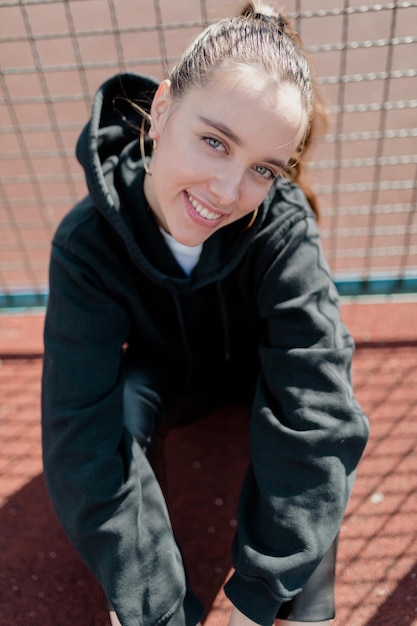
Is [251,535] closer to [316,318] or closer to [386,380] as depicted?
[316,318]

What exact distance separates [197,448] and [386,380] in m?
0.47

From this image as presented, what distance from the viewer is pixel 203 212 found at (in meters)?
1.00

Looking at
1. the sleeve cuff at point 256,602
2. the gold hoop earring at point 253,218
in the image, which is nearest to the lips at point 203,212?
the gold hoop earring at point 253,218

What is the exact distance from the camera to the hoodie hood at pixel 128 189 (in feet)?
3.49

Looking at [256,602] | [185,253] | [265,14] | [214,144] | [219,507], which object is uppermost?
[265,14]

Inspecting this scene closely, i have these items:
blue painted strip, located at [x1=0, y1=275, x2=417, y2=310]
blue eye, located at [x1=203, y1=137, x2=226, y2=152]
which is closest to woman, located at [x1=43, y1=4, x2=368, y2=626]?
blue eye, located at [x1=203, y1=137, x2=226, y2=152]

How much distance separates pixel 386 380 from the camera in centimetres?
155

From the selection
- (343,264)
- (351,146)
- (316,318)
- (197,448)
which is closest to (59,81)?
(351,146)

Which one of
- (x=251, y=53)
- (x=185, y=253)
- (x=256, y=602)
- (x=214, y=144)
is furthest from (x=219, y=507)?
(x=251, y=53)

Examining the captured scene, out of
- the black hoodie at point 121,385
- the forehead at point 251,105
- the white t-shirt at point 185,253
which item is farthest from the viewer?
the white t-shirt at point 185,253

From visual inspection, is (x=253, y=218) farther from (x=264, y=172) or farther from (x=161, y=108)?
(x=161, y=108)

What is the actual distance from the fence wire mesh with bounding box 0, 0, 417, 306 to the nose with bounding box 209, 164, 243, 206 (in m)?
0.36

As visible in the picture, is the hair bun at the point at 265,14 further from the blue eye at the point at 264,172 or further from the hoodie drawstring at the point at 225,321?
the hoodie drawstring at the point at 225,321

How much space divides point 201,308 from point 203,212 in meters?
0.28
